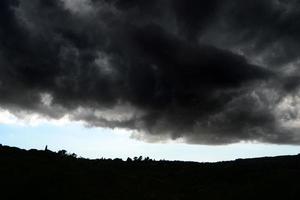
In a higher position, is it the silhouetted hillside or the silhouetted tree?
the silhouetted tree

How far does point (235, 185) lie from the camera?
130 ft

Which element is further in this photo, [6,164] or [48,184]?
[6,164]

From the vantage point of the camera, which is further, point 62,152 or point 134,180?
point 62,152

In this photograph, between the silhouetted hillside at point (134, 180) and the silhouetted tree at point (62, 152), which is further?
the silhouetted tree at point (62, 152)

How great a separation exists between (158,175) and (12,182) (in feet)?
50.2

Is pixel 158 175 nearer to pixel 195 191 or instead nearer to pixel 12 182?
pixel 195 191

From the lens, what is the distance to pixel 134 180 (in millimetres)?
41719

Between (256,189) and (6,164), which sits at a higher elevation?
(6,164)

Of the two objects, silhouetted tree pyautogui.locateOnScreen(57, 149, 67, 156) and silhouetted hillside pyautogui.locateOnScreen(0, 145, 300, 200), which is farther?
silhouetted tree pyautogui.locateOnScreen(57, 149, 67, 156)

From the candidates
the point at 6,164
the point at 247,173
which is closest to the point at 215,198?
the point at 247,173

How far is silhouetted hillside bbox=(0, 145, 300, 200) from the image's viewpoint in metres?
34.5

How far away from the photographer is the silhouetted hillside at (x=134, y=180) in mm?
34469

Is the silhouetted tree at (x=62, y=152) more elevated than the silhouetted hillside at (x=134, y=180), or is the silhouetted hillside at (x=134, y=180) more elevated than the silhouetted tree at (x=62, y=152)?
the silhouetted tree at (x=62, y=152)

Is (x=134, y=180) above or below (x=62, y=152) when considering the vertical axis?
below
